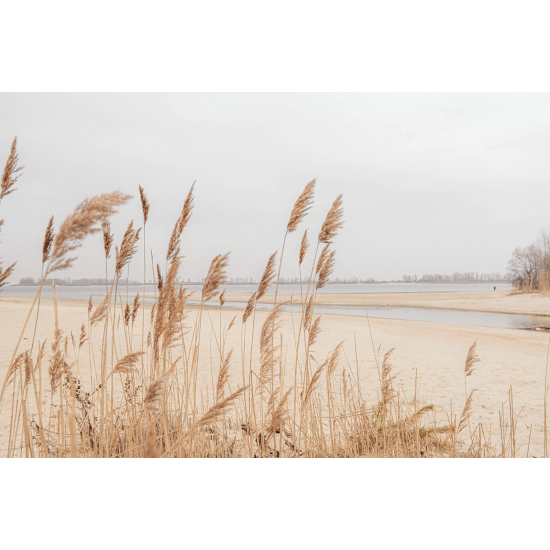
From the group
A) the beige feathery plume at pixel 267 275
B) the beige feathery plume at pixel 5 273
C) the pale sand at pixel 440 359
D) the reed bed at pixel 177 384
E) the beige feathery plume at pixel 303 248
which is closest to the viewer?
the reed bed at pixel 177 384

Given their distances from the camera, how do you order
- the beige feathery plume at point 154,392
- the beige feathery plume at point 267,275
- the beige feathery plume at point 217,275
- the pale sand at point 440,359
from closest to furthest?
the beige feathery plume at point 154,392 → the beige feathery plume at point 217,275 → the beige feathery plume at point 267,275 → the pale sand at point 440,359

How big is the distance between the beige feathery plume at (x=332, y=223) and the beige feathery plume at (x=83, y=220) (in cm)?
95

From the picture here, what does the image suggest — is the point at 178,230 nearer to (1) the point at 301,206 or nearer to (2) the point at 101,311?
(2) the point at 101,311

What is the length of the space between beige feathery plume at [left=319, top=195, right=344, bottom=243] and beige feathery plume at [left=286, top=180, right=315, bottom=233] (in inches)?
4.4

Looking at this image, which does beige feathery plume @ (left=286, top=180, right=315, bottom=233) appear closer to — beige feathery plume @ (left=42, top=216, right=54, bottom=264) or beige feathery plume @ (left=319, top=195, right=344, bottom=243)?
beige feathery plume @ (left=319, top=195, right=344, bottom=243)

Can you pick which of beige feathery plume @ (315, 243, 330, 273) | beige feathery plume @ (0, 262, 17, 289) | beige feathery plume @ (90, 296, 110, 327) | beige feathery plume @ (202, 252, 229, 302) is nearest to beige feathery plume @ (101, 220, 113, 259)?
beige feathery plume @ (90, 296, 110, 327)

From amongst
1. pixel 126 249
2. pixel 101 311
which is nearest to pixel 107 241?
pixel 126 249

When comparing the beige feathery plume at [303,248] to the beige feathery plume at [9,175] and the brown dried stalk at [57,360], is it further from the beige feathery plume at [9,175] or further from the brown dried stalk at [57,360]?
the beige feathery plume at [9,175]

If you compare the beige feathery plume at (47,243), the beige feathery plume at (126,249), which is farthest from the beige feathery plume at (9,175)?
the beige feathery plume at (126,249)

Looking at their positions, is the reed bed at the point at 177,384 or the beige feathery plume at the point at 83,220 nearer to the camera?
the beige feathery plume at the point at 83,220

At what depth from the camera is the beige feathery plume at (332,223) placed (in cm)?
165
